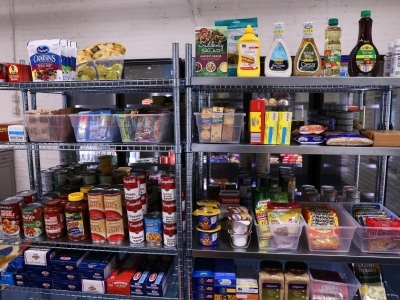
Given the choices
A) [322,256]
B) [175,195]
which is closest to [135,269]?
[175,195]

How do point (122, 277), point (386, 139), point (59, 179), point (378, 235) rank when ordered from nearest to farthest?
point (386, 139)
point (378, 235)
point (122, 277)
point (59, 179)

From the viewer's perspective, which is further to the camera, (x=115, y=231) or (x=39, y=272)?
(x=39, y=272)

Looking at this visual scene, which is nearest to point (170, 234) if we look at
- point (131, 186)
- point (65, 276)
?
point (131, 186)

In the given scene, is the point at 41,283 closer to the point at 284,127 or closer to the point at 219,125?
the point at 219,125

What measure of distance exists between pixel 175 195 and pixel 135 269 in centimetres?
64

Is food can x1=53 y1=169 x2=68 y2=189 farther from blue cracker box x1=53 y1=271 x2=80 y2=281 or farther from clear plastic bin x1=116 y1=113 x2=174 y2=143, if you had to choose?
clear plastic bin x1=116 y1=113 x2=174 y2=143

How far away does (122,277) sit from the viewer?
203 centimetres

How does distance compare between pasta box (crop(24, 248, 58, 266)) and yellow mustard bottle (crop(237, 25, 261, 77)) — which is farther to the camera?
pasta box (crop(24, 248, 58, 266))

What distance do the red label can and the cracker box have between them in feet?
3.37

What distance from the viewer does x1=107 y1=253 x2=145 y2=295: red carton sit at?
200 centimetres

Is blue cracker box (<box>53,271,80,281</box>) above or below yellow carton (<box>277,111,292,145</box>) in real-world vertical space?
below

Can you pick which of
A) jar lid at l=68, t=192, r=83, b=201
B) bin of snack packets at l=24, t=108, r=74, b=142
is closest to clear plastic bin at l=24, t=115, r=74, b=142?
bin of snack packets at l=24, t=108, r=74, b=142

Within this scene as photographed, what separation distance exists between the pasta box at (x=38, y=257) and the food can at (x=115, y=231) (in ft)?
1.50

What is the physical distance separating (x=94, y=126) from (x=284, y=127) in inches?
44.4
